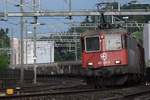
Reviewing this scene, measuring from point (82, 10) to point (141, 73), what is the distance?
12.7m

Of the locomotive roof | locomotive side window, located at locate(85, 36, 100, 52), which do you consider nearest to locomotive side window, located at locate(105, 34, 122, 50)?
the locomotive roof

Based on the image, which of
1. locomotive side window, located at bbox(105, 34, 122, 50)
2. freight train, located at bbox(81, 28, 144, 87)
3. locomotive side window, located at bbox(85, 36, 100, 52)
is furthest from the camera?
locomotive side window, located at bbox(85, 36, 100, 52)

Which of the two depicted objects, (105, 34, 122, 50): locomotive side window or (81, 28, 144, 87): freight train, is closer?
(81, 28, 144, 87): freight train

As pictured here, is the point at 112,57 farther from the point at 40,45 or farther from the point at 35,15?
the point at 40,45

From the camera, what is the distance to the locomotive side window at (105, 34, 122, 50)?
28484 mm

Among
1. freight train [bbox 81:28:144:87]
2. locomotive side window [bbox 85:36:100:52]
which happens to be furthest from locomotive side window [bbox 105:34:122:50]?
locomotive side window [bbox 85:36:100:52]

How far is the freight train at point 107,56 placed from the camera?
92.1 ft

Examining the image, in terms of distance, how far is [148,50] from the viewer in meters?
32.2

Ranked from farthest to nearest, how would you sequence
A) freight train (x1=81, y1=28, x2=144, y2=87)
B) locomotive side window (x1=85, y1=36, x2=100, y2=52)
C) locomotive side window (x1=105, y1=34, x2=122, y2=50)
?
locomotive side window (x1=85, y1=36, x2=100, y2=52)
locomotive side window (x1=105, y1=34, x2=122, y2=50)
freight train (x1=81, y1=28, x2=144, y2=87)

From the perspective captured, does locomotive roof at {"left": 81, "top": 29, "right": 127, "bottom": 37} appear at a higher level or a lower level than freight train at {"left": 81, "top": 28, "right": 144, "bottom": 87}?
higher

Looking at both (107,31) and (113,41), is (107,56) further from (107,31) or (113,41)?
(107,31)

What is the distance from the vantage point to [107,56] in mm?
28438

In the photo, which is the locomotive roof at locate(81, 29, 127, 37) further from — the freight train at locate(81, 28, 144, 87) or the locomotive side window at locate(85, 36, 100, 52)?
the locomotive side window at locate(85, 36, 100, 52)

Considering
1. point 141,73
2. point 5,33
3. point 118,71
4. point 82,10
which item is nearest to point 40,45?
point 5,33
